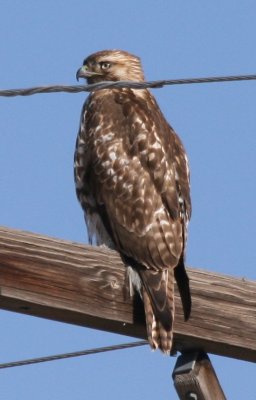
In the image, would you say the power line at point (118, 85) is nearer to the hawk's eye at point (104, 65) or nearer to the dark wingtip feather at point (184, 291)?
the dark wingtip feather at point (184, 291)

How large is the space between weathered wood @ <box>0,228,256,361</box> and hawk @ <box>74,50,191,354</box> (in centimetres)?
7

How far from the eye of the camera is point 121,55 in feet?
25.5

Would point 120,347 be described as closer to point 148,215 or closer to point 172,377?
point 172,377

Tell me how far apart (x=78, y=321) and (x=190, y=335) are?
17.9 inches

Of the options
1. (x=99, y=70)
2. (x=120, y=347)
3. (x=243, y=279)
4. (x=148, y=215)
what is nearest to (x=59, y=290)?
(x=120, y=347)

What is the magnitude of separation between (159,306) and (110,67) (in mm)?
3439

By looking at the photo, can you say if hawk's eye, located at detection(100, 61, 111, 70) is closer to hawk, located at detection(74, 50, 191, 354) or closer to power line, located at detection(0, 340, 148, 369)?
hawk, located at detection(74, 50, 191, 354)

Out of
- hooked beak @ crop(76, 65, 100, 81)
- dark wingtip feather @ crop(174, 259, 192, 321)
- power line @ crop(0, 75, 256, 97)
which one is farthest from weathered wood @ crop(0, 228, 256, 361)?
hooked beak @ crop(76, 65, 100, 81)

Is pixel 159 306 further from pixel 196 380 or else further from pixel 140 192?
pixel 140 192

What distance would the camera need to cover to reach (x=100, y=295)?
14.5ft

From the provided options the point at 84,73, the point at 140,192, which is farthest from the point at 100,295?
the point at 84,73

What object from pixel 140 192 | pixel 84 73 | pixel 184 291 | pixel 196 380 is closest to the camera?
pixel 196 380

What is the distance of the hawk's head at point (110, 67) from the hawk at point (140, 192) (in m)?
0.89

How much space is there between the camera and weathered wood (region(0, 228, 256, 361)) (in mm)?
4277
